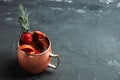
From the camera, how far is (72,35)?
1092mm

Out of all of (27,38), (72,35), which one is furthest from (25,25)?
(72,35)

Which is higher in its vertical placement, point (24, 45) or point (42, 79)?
point (24, 45)

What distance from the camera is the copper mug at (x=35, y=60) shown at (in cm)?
92

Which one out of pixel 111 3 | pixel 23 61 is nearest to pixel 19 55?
pixel 23 61

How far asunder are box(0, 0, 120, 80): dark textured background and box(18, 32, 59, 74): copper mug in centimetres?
3

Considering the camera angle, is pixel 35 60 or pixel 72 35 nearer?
pixel 35 60

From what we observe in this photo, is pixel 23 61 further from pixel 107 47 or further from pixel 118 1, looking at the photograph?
pixel 118 1

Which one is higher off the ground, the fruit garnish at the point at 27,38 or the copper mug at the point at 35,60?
the fruit garnish at the point at 27,38

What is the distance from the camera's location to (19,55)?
3.08ft

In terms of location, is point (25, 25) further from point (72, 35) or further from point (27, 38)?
point (72, 35)

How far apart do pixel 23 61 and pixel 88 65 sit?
8.5 inches

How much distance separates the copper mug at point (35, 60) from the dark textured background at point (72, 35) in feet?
0.08

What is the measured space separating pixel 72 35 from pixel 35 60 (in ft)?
0.73

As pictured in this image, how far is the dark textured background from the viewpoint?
3.18 feet
